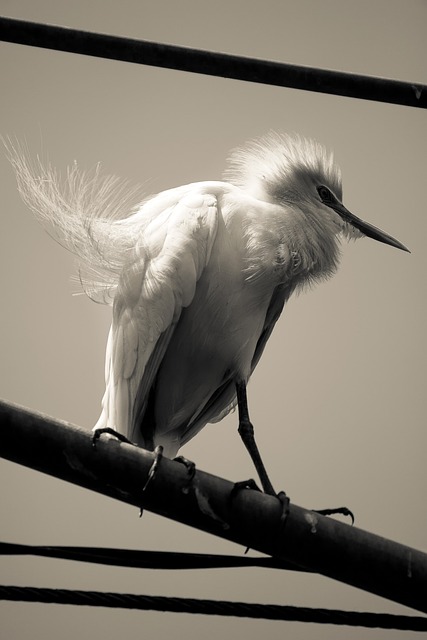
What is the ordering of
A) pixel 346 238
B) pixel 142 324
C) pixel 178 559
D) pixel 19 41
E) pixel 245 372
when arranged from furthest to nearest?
pixel 346 238 < pixel 245 372 < pixel 142 324 < pixel 19 41 < pixel 178 559

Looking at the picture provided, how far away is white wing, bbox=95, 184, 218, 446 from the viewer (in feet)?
8.06

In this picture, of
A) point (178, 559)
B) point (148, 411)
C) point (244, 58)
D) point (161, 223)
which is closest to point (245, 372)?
point (148, 411)

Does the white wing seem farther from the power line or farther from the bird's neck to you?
the power line

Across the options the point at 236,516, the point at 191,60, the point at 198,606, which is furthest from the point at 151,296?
the point at 198,606

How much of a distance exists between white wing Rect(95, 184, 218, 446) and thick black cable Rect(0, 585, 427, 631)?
1201 mm

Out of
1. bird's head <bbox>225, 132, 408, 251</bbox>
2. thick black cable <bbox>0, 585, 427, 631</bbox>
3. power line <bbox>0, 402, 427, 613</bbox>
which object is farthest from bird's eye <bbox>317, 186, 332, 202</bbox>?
thick black cable <bbox>0, 585, 427, 631</bbox>

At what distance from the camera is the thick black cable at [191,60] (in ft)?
5.77

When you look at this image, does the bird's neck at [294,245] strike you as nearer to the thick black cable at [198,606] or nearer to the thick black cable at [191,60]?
the thick black cable at [191,60]

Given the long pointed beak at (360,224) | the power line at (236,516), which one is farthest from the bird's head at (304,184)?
the power line at (236,516)

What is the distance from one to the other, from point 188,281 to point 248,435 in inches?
20.1

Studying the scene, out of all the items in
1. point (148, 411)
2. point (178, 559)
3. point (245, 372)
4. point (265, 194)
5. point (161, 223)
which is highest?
point (265, 194)

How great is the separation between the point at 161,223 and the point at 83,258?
0.87 feet

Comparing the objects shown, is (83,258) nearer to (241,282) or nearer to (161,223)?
(161,223)

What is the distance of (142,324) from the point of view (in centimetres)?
249
